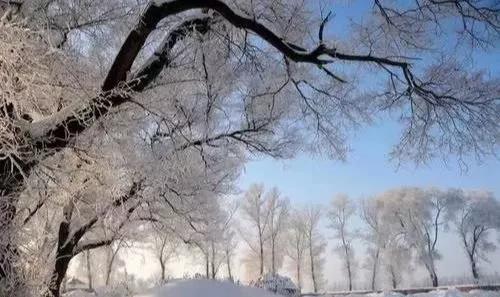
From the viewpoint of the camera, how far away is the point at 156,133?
1277 centimetres

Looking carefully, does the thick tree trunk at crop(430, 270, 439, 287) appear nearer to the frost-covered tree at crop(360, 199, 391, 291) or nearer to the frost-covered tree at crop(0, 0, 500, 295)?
the frost-covered tree at crop(360, 199, 391, 291)

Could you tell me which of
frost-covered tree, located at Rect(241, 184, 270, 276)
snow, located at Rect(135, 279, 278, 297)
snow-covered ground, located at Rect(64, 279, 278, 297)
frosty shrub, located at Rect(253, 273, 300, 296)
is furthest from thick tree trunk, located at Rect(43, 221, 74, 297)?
frost-covered tree, located at Rect(241, 184, 270, 276)

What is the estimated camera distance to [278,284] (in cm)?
2100

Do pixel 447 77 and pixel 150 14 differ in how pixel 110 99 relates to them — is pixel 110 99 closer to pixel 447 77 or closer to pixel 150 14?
pixel 150 14

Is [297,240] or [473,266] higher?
Answer: [297,240]

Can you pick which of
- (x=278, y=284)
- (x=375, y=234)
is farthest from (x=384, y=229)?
(x=278, y=284)

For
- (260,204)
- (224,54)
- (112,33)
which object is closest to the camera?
(224,54)

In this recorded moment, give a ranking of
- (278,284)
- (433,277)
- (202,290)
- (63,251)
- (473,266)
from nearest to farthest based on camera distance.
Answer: (202,290) < (63,251) < (278,284) < (433,277) < (473,266)

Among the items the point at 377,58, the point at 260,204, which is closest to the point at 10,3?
the point at 377,58

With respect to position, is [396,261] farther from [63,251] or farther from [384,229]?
[63,251]

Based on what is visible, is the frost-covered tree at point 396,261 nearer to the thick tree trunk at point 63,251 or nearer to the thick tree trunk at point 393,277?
the thick tree trunk at point 393,277

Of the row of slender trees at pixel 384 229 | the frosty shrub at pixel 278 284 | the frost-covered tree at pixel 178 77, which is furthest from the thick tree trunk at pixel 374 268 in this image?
the frost-covered tree at pixel 178 77

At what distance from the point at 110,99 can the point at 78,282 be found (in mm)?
47620

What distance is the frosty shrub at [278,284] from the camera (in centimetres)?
2064
